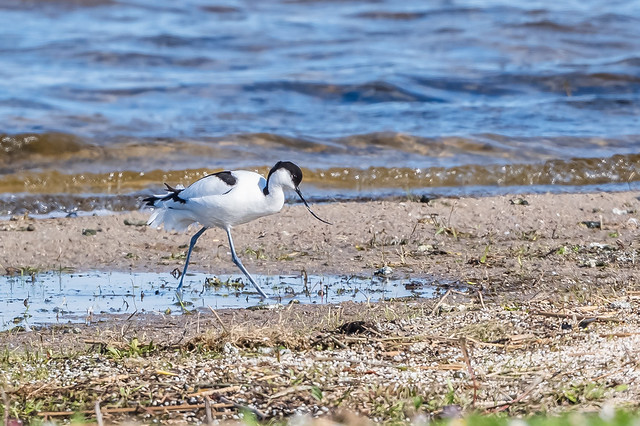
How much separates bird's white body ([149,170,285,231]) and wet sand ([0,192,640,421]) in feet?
1.97

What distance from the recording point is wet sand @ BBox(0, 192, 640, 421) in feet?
14.2

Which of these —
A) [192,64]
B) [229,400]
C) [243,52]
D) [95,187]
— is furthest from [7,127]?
[229,400]

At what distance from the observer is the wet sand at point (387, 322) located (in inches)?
170

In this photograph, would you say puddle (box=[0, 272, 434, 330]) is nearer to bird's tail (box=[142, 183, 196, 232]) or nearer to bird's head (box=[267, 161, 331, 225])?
bird's tail (box=[142, 183, 196, 232])

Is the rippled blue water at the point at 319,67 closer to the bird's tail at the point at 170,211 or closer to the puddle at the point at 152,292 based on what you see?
the bird's tail at the point at 170,211

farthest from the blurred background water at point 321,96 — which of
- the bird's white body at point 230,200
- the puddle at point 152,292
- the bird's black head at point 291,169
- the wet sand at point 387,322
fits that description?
the bird's black head at point 291,169

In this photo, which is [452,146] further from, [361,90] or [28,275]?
[28,275]

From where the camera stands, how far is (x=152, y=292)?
6988 millimetres

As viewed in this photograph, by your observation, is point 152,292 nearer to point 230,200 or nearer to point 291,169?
point 230,200

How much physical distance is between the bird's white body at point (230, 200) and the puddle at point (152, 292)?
0.50m

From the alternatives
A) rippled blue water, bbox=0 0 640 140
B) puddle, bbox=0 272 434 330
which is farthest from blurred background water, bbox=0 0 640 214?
puddle, bbox=0 272 434 330

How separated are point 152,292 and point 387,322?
7.39 ft

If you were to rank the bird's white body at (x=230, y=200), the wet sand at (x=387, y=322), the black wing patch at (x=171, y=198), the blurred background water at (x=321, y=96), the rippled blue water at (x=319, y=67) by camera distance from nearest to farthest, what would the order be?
1. the wet sand at (x=387, y=322)
2. the bird's white body at (x=230, y=200)
3. the black wing patch at (x=171, y=198)
4. the blurred background water at (x=321, y=96)
5. the rippled blue water at (x=319, y=67)

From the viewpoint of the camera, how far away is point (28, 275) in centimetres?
739
